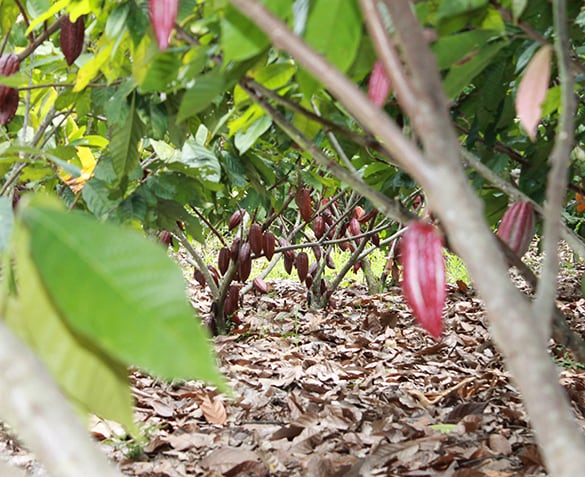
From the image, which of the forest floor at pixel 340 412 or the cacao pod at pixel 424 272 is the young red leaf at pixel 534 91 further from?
the forest floor at pixel 340 412

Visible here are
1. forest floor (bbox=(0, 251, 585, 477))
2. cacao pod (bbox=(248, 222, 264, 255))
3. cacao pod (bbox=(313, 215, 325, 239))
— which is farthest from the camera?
cacao pod (bbox=(313, 215, 325, 239))

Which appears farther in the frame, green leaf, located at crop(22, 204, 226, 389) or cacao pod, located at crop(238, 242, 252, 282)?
cacao pod, located at crop(238, 242, 252, 282)

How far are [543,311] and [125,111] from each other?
1012 mm

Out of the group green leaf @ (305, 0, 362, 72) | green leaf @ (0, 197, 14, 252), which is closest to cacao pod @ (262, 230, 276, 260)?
green leaf @ (0, 197, 14, 252)

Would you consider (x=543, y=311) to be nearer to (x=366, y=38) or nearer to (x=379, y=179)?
(x=366, y=38)

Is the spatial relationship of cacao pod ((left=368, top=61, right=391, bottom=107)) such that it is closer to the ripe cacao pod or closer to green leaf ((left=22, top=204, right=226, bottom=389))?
green leaf ((left=22, top=204, right=226, bottom=389))

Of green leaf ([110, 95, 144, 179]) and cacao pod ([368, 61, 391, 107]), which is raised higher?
green leaf ([110, 95, 144, 179])

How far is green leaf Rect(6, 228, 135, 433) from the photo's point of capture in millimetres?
333

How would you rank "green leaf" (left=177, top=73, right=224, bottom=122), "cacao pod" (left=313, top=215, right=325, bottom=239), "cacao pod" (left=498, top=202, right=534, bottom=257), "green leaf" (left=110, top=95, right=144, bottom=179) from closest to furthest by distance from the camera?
1. "green leaf" (left=177, top=73, right=224, bottom=122)
2. "cacao pod" (left=498, top=202, right=534, bottom=257)
3. "green leaf" (left=110, top=95, right=144, bottom=179)
4. "cacao pod" (left=313, top=215, right=325, bottom=239)

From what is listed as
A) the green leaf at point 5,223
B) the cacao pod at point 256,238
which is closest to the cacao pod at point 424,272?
the green leaf at point 5,223

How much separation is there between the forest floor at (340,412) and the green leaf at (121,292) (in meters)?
0.56

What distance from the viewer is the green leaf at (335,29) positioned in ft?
1.58

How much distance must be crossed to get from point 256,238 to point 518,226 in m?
1.99

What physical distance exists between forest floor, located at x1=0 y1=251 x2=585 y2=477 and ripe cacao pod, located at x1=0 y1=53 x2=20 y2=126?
71 cm
